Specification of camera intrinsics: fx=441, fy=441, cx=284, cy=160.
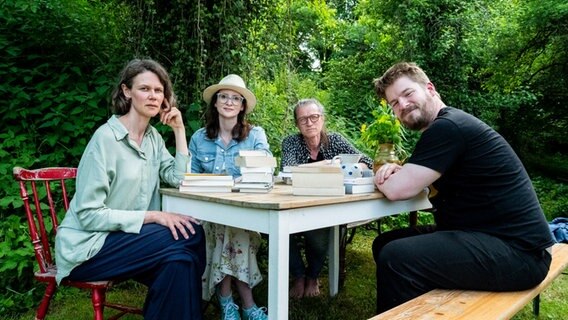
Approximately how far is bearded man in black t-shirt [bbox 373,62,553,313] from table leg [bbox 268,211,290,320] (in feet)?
1.67

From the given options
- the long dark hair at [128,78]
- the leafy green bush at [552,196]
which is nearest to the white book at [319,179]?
the long dark hair at [128,78]

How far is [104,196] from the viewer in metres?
2.00

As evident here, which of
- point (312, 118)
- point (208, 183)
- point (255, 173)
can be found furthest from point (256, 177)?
point (312, 118)

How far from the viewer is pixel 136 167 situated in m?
2.17

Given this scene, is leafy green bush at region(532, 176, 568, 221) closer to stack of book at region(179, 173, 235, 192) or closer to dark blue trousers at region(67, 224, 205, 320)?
stack of book at region(179, 173, 235, 192)

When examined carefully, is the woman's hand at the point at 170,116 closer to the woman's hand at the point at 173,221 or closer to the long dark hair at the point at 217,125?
the long dark hair at the point at 217,125

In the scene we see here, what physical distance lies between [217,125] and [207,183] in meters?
0.81

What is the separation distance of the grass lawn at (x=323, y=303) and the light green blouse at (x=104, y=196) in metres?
1.01

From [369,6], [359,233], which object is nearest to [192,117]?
[359,233]

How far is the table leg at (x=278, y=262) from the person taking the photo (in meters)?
1.65

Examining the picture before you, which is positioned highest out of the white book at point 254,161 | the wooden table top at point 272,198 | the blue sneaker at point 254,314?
the white book at point 254,161

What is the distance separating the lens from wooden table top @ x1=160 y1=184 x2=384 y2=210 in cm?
166

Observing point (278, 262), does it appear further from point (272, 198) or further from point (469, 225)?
point (469, 225)

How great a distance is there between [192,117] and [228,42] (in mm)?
667
